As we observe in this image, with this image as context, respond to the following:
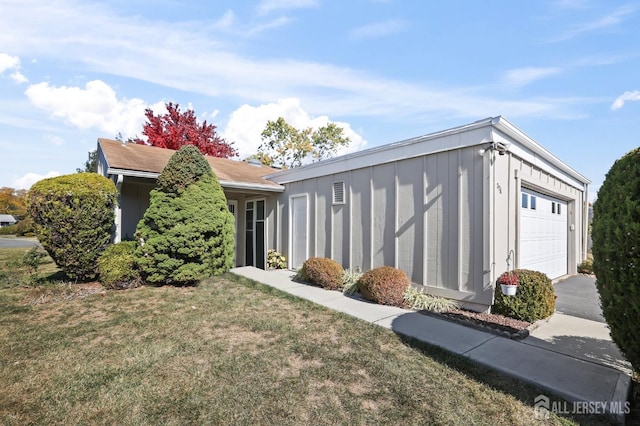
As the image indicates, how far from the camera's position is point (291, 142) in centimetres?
2642

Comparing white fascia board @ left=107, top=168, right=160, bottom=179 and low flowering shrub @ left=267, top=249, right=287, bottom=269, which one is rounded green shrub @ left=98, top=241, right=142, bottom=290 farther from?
low flowering shrub @ left=267, top=249, right=287, bottom=269

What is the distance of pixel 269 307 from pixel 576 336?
4.87 metres

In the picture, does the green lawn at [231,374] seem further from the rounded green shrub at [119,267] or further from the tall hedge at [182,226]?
the tall hedge at [182,226]

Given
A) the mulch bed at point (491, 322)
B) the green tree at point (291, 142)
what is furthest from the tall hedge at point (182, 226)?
the green tree at point (291, 142)

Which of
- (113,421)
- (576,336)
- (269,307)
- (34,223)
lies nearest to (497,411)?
(576,336)

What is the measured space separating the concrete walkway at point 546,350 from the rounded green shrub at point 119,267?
4.33 meters

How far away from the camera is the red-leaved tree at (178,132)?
17250 mm

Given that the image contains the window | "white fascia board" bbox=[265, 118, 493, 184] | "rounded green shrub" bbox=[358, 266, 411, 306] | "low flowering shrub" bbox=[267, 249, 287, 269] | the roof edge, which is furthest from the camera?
"low flowering shrub" bbox=[267, 249, 287, 269]

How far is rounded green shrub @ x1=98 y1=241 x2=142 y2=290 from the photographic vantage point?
6531 mm

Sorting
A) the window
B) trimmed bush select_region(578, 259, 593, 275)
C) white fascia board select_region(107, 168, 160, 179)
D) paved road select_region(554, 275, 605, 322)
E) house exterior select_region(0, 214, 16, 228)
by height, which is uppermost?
white fascia board select_region(107, 168, 160, 179)

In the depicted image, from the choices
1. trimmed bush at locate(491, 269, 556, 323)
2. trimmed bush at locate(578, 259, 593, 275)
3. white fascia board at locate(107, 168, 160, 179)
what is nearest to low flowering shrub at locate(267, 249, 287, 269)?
white fascia board at locate(107, 168, 160, 179)

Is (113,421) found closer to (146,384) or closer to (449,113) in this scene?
(146,384)

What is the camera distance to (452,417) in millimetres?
2518

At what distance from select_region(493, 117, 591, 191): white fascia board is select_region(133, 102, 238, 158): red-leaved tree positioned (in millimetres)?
16634
